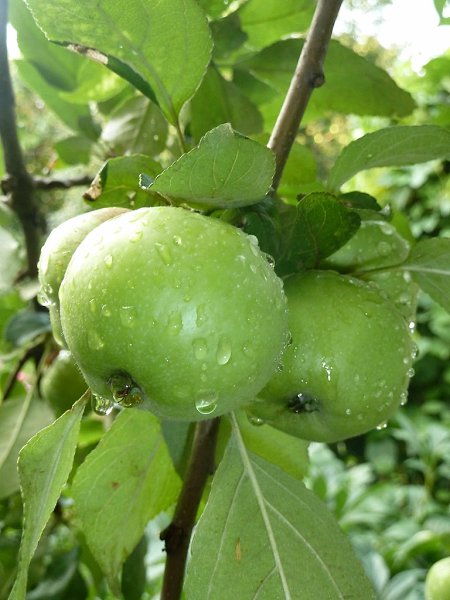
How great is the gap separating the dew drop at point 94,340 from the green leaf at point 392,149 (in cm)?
27

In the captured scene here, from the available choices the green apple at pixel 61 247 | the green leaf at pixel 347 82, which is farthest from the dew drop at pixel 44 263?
the green leaf at pixel 347 82

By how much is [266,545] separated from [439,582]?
0.26 m

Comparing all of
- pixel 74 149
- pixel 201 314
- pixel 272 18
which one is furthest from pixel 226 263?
pixel 74 149

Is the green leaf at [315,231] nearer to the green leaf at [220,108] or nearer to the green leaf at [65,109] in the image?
the green leaf at [220,108]

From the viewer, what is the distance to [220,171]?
411mm

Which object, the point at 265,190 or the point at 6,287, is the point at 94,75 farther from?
the point at 265,190

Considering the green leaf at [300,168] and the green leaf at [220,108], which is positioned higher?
the green leaf at [220,108]

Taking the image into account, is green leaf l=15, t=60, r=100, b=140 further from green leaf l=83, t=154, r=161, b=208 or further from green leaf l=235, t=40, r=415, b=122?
green leaf l=83, t=154, r=161, b=208

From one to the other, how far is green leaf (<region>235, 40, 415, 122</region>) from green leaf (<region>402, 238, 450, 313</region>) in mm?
268

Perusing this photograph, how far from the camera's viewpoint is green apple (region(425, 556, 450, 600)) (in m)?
0.64

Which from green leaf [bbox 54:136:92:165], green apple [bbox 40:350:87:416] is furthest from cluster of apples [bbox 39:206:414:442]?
green leaf [bbox 54:136:92:165]

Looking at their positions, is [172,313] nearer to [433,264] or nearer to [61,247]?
[61,247]

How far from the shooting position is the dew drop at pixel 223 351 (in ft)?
1.24

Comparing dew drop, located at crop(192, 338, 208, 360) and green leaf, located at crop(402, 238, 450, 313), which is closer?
dew drop, located at crop(192, 338, 208, 360)
